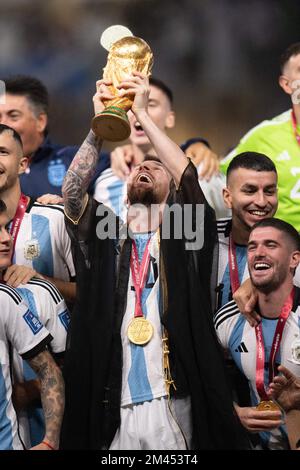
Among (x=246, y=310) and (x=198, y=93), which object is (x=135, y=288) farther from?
(x=198, y=93)

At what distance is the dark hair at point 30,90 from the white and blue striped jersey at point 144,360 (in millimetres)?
1551

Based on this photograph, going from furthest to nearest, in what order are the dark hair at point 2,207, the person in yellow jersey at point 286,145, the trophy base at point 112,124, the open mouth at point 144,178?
the person in yellow jersey at point 286,145, the open mouth at point 144,178, the dark hair at point 2,207, the trophy base at point 112,124

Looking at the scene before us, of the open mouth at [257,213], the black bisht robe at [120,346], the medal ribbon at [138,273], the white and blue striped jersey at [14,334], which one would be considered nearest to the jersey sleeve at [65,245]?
the black bisht robe at [120,346]

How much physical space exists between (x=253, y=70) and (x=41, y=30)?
1444 millimetres

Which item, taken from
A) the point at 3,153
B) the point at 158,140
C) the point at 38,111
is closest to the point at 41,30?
the point at 38,111

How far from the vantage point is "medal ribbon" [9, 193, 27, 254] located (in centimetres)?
435

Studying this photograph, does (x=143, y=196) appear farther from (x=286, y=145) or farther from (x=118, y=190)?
(x=286, y=145)

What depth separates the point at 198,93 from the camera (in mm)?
6895

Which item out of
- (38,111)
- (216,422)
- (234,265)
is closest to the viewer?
(216,422)

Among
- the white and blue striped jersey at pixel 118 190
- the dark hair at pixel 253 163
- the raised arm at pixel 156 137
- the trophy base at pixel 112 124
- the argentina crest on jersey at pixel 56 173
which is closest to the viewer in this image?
the trophy base at pixel 112 124

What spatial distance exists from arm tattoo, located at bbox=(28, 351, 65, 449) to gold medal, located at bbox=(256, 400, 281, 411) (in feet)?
2.44

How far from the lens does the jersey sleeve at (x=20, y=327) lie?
3934mm

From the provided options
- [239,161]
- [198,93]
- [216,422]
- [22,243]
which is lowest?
[216,422]

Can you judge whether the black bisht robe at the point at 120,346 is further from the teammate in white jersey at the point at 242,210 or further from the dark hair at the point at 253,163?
the dark hair at the point at 253,163
